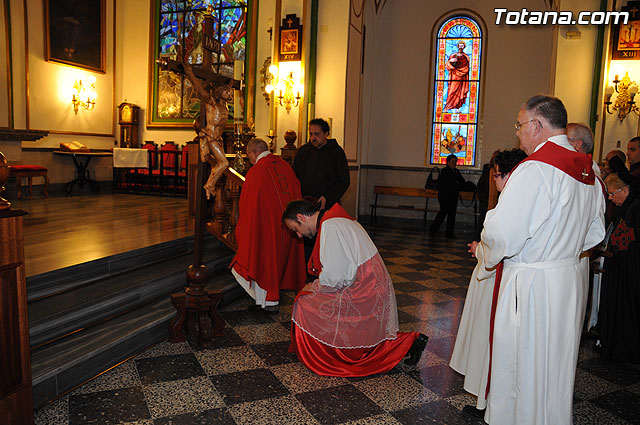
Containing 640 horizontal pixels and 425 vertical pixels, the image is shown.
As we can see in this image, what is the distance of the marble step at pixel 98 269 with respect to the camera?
3670 millimetres

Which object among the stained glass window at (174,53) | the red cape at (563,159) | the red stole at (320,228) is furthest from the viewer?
the stained glass window at (174,53)

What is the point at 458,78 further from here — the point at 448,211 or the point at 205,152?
the point at 205,152

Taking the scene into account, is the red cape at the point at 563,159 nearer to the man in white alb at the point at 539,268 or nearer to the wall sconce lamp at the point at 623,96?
the man in white alb at the point at 539,268

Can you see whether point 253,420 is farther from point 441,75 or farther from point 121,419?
point 441,75

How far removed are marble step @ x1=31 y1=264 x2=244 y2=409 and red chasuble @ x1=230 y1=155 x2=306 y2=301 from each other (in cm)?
85

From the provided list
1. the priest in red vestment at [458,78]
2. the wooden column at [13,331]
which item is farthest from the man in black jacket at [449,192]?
the wooden column at [13,331]

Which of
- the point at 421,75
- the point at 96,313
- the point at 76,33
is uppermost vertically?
the point at 76,33

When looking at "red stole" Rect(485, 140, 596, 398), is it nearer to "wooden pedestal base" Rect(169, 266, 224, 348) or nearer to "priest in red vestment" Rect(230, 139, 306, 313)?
"wooden pedestal base" Rect(169, 266, 224, 348)

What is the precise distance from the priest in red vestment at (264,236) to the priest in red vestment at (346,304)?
1273 millimetres

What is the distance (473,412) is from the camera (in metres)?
2.94

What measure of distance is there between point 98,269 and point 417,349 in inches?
106

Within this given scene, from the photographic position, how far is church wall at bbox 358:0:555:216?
36.5 feet

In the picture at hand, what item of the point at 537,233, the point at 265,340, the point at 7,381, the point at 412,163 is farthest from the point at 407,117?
the point at 7,381

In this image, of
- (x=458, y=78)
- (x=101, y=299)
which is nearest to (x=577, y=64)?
(x=458, y=78)
